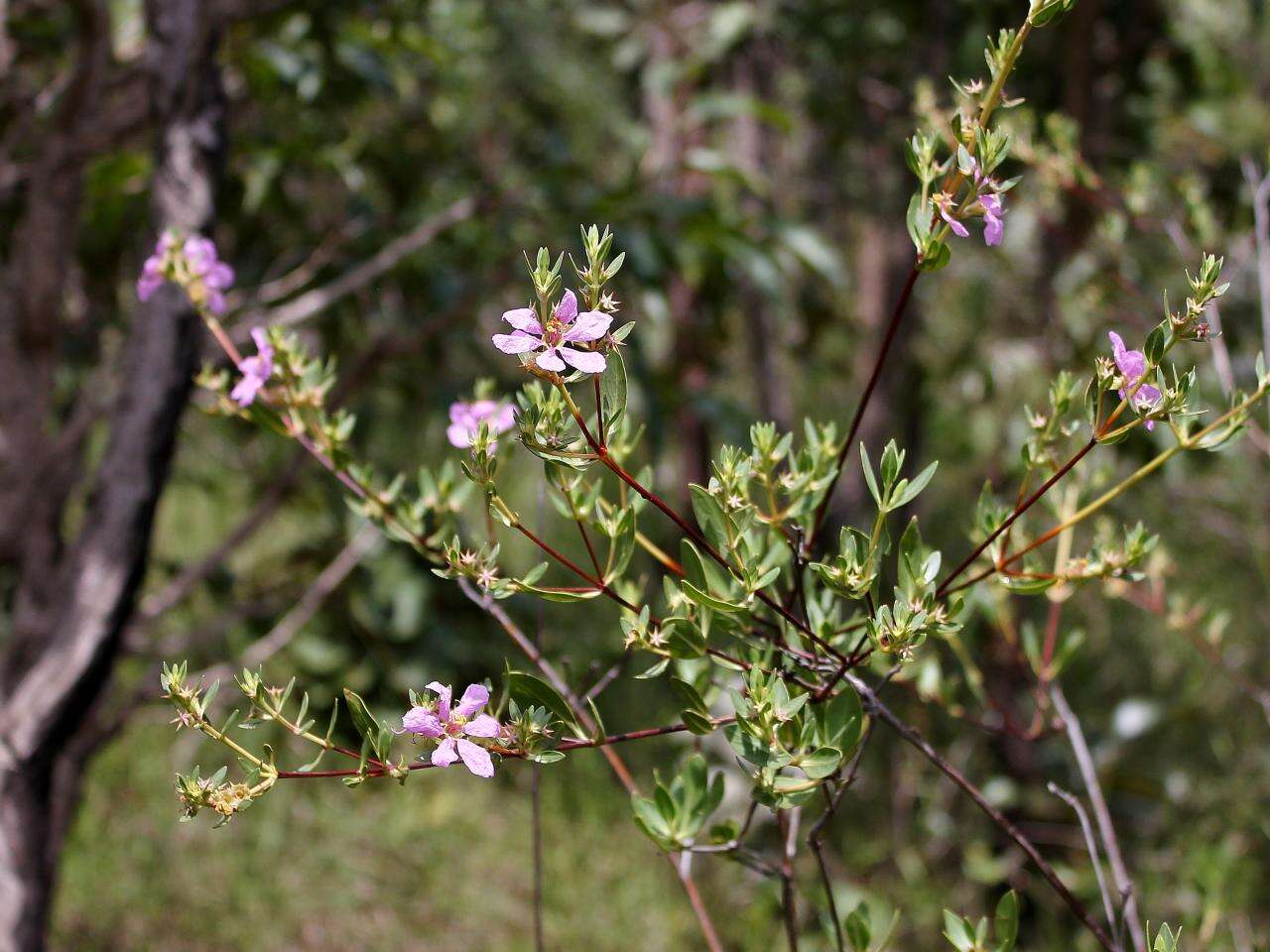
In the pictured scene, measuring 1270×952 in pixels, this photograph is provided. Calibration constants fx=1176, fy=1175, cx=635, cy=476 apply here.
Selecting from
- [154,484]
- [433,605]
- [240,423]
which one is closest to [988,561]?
[154,484]

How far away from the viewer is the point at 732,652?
27.5 inches

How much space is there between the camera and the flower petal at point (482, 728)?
1.83 ft

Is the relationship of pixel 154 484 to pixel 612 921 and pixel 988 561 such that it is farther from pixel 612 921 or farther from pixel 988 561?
pixel 612 921

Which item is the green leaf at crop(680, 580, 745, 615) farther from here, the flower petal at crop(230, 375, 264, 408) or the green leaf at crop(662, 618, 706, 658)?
the flower petal at crop(230, 375, 264, 408)

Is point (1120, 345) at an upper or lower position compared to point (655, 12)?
upper

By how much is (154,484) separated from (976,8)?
1.49 metres

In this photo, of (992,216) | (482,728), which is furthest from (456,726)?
(992,216)

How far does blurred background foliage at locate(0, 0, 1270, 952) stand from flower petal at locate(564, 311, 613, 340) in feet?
2.68

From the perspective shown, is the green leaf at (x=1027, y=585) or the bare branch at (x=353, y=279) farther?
the bare branch at (x=353, y=279)

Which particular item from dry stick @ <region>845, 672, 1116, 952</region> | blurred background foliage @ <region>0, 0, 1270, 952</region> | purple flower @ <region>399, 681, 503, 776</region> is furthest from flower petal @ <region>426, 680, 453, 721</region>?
blurred background foliage @ <region>0, 0, 1270, 952</region>

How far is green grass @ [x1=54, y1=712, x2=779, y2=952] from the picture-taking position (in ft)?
6.03

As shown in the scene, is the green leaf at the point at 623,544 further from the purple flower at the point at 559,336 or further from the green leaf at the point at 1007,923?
the green leaf at the point at 1007,923

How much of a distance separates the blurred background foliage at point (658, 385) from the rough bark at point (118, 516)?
0.74 feet

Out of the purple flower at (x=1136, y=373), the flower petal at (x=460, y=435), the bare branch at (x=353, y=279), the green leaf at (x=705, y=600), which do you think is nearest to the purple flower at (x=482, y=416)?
the flower petal at (x=460, y=435)
